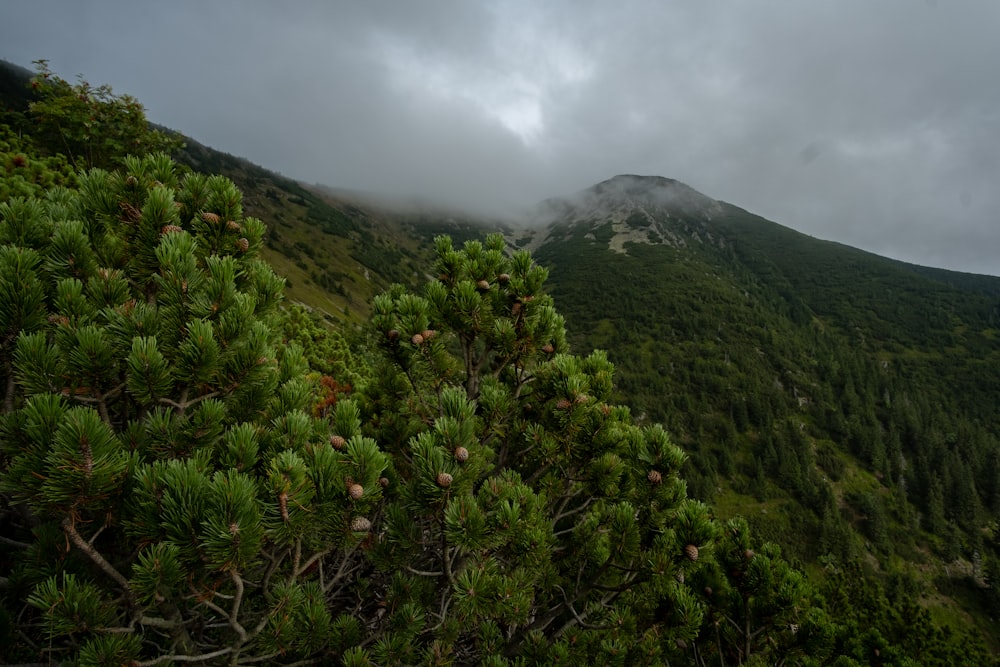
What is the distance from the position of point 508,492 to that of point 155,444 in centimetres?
192

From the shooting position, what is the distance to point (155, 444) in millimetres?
2107

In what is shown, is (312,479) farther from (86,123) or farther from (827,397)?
(827,397)

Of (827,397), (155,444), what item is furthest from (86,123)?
(827,397)

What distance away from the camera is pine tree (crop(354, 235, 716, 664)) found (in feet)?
8.34

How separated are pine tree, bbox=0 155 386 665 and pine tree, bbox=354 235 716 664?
1.57ft

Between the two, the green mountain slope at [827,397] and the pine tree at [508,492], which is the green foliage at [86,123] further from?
the green mountain slope at [827,397]

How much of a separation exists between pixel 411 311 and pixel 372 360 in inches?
37.1

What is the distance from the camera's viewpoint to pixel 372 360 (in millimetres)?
4332

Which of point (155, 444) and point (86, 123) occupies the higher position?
point (86, 123)

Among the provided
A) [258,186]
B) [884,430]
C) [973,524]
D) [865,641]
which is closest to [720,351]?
[884,430]

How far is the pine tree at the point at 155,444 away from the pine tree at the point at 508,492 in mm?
477

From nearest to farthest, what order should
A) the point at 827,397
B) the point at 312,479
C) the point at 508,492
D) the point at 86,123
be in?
the point at 312,479 → the point at 508,492 → the point at 86,123 → the point at 827,397

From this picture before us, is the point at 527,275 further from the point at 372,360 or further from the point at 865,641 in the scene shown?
the point at 865,641

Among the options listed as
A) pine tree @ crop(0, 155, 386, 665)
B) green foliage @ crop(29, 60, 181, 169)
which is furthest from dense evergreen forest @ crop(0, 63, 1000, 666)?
green foliage @ crop(29, 60, 181, 169)
